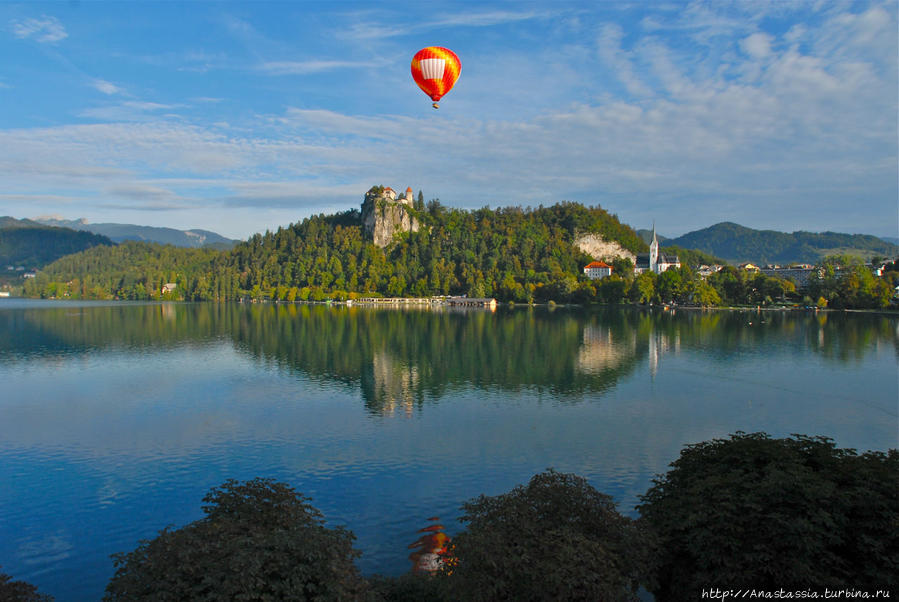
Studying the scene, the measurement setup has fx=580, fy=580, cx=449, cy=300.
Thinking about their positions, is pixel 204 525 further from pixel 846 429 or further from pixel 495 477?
pixel 846 429

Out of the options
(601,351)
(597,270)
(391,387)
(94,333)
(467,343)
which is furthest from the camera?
(597,270)

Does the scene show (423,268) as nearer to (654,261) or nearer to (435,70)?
(654,261)

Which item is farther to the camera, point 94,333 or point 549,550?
point 94,333

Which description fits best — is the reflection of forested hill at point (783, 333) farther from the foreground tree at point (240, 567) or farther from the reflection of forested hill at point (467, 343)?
the foreground tree at point (240, 567)

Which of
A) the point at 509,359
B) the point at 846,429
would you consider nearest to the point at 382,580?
the point at 846,429

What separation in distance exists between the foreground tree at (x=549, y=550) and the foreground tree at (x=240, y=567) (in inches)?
62.7

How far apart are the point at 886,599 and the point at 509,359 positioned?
32.0 meters

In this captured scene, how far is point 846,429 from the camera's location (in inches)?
863

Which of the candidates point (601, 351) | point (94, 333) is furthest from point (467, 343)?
point (94, 333)

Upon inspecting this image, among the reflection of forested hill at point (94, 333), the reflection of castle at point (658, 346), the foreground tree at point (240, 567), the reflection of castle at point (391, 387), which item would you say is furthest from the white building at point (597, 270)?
the foreground tree at point (240, 567)

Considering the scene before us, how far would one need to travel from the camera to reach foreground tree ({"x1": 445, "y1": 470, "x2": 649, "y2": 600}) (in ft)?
24.5

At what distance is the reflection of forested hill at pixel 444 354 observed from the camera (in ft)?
102

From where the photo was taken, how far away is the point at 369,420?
23344 millimetres

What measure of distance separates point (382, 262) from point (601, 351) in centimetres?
10912
